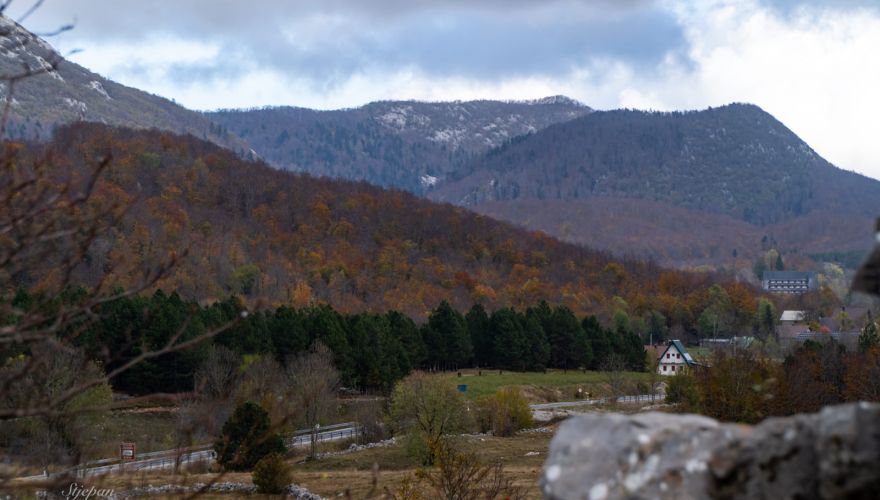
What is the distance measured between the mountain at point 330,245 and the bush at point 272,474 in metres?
63.8

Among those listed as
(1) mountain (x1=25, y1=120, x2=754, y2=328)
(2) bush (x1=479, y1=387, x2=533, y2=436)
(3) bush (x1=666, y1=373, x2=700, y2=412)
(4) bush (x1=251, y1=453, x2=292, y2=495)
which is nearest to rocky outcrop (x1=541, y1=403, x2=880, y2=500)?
(4) bush (x1=251, y1=453, x2=292, y2=495)

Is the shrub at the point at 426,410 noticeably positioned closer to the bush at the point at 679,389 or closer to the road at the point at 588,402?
the bush at the point at 679,389

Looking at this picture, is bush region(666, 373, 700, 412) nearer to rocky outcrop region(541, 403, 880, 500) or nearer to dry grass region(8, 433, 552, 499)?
dry grass region(8, 433, 552, 499)

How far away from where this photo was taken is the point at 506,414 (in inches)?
2137

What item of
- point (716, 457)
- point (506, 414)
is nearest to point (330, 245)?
point (506, 414)

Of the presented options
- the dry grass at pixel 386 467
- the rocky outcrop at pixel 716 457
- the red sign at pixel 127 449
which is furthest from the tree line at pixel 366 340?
the rocky outcrop at pixel 716 457

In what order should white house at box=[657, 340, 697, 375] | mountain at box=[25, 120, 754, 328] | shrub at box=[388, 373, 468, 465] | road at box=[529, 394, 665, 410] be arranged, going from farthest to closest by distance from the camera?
mountain at box=[25, 120, 754, 328] → white house at box=[657, 340, 697, 375] → road at box=[529, 394, 665, 410] → shrub at box=[388, 373, 468, 465]

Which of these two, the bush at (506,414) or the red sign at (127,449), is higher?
the red sign at (127,449)

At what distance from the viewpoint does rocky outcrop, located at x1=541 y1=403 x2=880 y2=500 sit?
3709 mm

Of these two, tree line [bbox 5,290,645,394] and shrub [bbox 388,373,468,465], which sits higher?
tree line [bbox 5,290,645,394]

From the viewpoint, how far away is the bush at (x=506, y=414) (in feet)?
178

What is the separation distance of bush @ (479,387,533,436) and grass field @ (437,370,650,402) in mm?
9543

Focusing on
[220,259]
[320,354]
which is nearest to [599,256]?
[220,259]

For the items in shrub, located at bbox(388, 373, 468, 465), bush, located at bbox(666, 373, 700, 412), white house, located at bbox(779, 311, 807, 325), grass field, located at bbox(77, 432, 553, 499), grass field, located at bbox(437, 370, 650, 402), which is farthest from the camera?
white house, located at bbox(779, 311, 807, 325)
